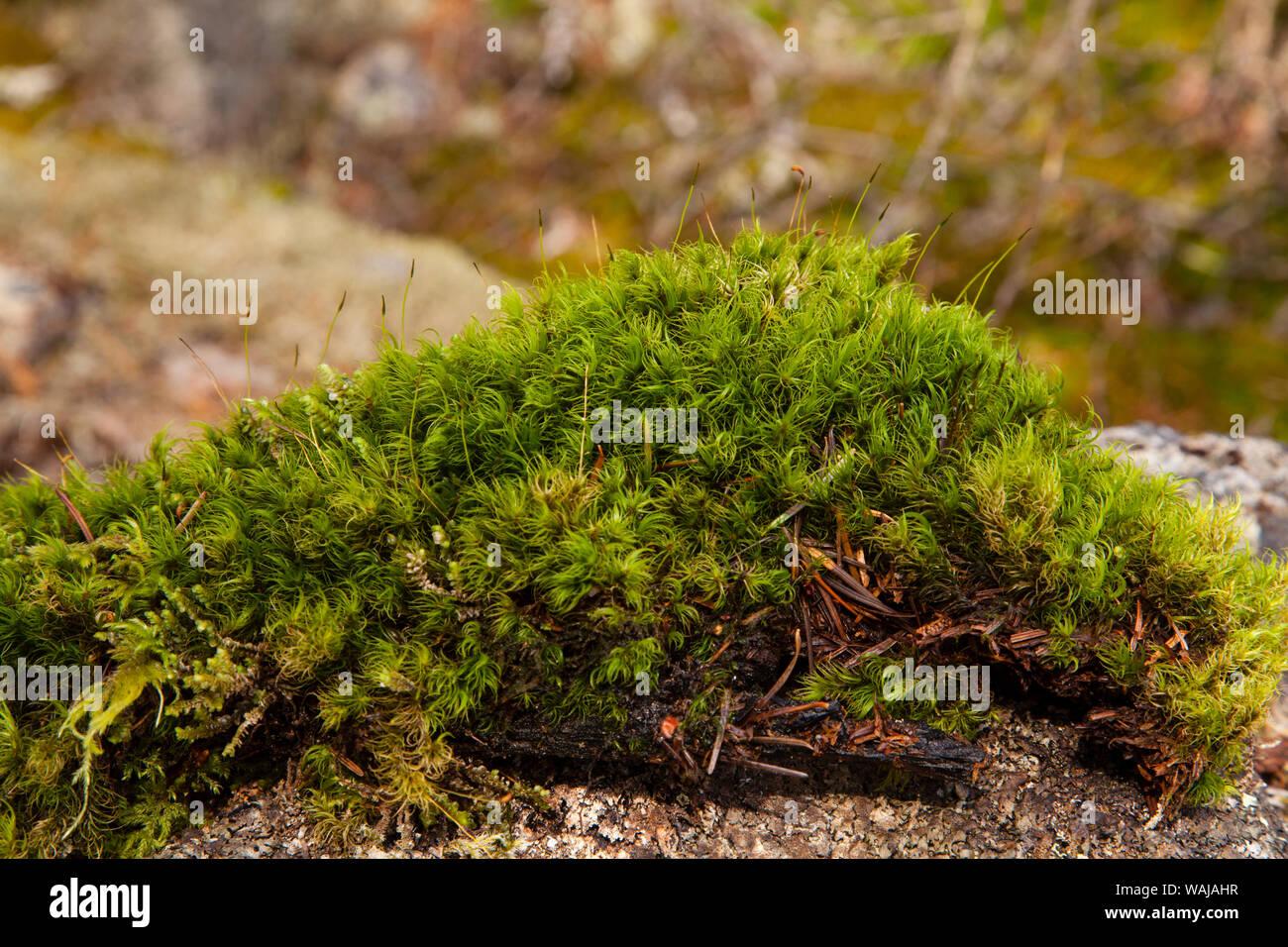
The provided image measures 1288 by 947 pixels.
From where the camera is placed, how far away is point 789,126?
7867 mm

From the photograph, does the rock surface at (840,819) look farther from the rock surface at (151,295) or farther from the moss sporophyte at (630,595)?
the rock surface at (151,295)

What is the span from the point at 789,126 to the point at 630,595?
6.65m

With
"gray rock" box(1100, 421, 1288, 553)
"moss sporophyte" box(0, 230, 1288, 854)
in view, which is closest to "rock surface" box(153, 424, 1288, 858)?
"moss sporophyte" box(0, 230, 1288, 854)

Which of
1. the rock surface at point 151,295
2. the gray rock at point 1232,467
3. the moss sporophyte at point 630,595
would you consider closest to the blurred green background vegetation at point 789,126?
the rock surface at point 151,295

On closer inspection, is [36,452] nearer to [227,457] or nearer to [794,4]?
[227,457]

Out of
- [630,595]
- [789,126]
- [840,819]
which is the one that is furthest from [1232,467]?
[789,126]

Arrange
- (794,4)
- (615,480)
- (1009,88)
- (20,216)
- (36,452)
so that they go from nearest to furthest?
(615,480), (36,452), (20,216), (1009,88), (794,4)

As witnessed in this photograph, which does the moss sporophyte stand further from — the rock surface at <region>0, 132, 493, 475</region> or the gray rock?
the rock surface at <region>0, 132, 493, 475</region>

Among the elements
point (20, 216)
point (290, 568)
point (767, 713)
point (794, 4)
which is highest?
point (794, 4)

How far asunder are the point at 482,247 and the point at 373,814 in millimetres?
6527

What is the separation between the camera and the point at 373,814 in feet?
7.53

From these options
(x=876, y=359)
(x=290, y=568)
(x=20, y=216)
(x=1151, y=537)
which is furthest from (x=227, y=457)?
(x=20, y=216)

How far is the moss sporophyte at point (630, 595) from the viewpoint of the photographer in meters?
2.24

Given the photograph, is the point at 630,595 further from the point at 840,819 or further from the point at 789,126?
the point at 789,126
